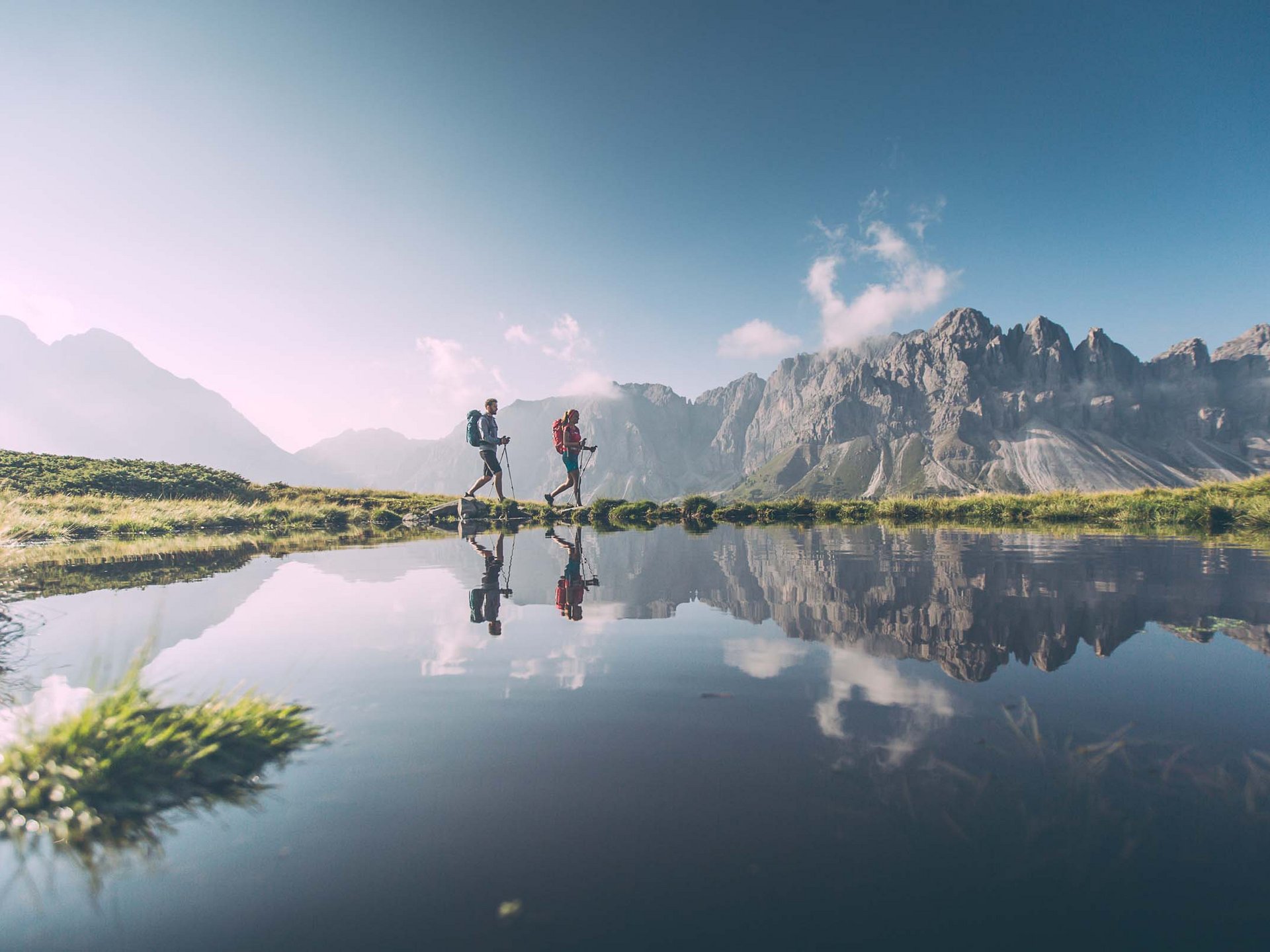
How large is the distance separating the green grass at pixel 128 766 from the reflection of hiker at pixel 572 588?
3.68m

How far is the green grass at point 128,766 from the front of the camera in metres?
2.38

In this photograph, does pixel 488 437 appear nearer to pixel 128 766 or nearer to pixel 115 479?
pixel 115 479

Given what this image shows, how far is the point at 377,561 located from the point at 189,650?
251 inches

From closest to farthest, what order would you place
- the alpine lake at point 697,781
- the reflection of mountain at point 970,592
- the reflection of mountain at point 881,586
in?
the alpine lake at point 697,781, the reflection of mountain at point 970,592, the reflection of mountain at point 881,586

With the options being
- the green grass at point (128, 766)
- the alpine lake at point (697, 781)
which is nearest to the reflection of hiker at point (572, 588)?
the alpine lake at point (697, 781)

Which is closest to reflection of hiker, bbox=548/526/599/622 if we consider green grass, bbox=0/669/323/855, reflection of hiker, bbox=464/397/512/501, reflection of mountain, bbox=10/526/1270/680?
reflection of mountain, bbox=10/526/1270/680

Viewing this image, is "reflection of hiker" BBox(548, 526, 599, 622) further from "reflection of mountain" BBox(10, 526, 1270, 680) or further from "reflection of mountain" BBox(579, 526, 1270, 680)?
"reflection of mountain" BBox(579, 526, 1270, 680)

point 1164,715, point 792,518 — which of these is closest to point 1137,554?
point 1164,715

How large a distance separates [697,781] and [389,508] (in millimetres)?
27668

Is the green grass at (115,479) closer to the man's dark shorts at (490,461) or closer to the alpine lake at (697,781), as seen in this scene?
the man's dark shorts at (490,461)

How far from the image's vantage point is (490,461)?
79.9 feet

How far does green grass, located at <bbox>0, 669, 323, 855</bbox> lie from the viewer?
93.5 inches

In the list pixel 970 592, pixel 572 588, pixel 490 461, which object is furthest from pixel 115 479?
pixel 970 592

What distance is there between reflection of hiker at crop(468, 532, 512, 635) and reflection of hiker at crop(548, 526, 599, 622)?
844 millimetres
